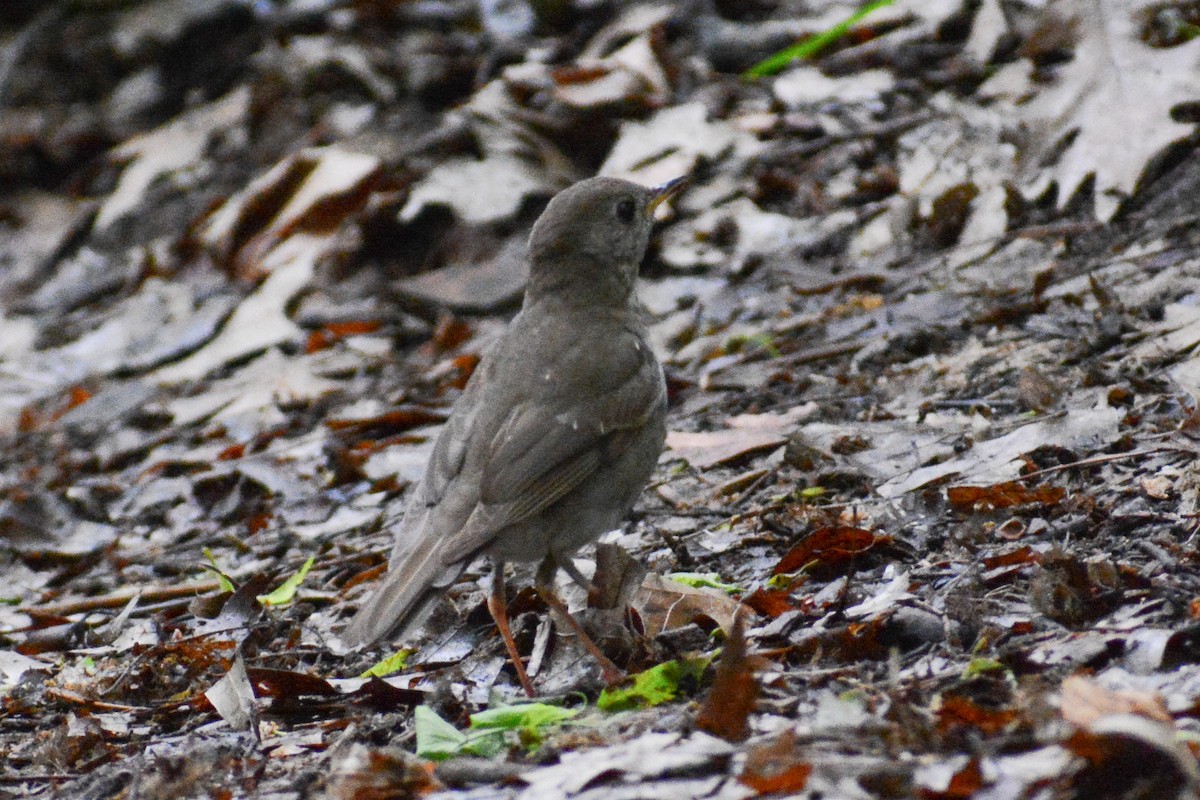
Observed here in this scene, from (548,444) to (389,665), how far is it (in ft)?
2.95

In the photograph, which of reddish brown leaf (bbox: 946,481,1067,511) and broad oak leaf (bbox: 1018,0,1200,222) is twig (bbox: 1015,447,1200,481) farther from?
broad oak leaf (bbox: 1018,0,1200,222)

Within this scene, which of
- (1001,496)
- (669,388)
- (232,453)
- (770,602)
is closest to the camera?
(770,602)

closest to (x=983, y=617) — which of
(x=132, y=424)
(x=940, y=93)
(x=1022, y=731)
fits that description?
(x=1022, y=731)

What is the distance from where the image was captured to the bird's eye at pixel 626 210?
570 centimetres

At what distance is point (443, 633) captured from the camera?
5.03m

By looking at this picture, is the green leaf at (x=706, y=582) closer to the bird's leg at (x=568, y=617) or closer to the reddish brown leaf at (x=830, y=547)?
the reddish brown leaf at (x=830, y=547)

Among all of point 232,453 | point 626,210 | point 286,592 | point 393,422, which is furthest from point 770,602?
point 232,453

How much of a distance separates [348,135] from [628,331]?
606cm

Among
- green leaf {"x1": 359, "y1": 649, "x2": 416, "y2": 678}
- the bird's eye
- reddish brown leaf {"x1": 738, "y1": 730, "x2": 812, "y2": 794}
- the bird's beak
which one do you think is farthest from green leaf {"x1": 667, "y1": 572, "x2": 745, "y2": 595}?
the bird's beak

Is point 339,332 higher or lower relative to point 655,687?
lower

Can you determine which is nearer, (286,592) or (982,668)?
(982,668)

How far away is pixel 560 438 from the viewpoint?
15.9ft

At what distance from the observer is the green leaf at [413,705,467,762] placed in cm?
360

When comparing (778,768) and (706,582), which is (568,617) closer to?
(706,582)
